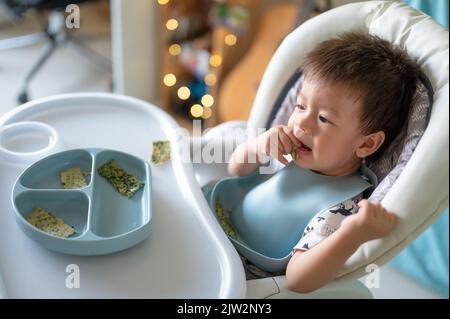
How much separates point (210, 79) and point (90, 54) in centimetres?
46

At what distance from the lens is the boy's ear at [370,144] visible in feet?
2.88

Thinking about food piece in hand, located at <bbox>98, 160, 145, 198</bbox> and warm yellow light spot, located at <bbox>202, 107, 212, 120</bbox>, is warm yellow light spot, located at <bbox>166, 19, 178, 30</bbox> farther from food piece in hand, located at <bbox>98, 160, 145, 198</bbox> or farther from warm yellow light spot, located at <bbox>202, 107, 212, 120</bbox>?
food piece in hand, located at <bbox>98, 160, 145, 198</bbox>

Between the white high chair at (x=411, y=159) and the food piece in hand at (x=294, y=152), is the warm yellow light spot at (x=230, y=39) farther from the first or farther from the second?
the food piece in hand at (x=294, y=152)

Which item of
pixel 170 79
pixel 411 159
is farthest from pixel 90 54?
pixel 411 159

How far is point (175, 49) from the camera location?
2.12 meters

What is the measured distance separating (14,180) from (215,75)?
4.24 feet

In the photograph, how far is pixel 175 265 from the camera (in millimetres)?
786

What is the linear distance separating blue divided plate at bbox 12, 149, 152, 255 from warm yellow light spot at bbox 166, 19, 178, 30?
1219mm

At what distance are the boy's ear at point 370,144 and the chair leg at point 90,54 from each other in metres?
1.30

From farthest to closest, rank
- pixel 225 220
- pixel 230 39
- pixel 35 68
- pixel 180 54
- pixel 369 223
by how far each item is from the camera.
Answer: pixel 180 54, pixel 230 39, pixel 35 68, pixel 225 220, pixel 369 223

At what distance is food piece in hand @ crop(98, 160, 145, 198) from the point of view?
90cm

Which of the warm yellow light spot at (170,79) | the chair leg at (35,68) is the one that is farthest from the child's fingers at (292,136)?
the warm yellow light spot at (170,79)

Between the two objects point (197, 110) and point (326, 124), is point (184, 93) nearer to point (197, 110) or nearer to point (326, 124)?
point (197, 110)

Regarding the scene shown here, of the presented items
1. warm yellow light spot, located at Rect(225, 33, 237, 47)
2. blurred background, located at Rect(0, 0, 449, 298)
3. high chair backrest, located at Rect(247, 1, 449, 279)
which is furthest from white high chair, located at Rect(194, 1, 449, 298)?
warm yellow light spot, located at Rect(225, 33, 237, 47)
